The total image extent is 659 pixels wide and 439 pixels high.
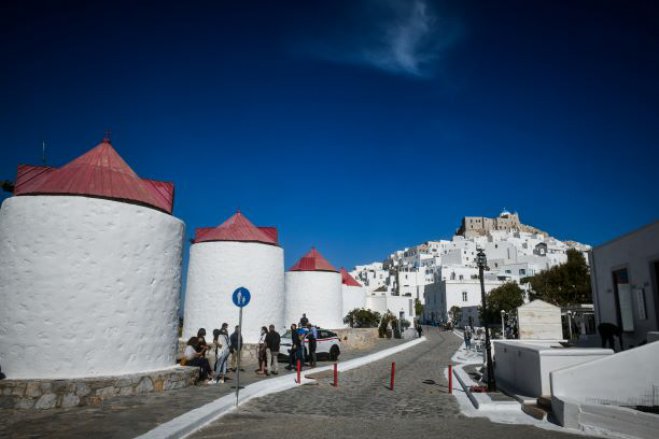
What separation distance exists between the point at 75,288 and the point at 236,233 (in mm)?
11102

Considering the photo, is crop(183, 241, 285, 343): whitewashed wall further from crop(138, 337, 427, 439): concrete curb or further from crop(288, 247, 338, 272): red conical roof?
crop(288, 247, 338, 272): red conical roof

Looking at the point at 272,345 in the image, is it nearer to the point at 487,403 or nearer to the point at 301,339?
the point at 301,339

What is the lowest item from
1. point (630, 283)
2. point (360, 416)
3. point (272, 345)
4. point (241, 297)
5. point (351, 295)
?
point (360, 416)

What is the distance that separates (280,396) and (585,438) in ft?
22.5

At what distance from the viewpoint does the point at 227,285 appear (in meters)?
20.2

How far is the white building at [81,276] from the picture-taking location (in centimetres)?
993

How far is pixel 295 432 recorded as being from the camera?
24.8ft

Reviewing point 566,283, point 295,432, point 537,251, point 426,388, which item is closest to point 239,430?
point 295,432

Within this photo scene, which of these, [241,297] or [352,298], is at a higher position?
[352,298]

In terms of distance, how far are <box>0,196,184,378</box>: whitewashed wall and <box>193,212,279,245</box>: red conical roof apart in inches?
373

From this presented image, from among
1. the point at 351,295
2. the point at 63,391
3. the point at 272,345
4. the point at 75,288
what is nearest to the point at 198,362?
the point at 272,345

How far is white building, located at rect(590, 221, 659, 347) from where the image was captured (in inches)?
509

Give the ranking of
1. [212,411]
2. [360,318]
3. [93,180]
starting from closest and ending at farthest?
[212,411] → [93,180] → [360,318]

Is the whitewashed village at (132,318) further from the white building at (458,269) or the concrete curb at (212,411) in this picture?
the white building at (458,269)
